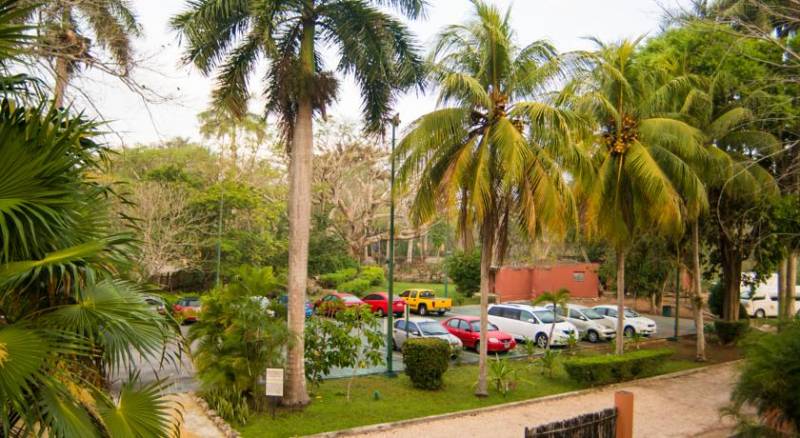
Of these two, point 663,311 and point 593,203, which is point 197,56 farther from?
point 663,311

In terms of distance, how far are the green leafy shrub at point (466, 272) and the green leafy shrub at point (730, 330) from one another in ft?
63.9

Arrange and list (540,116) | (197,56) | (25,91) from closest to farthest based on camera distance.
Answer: (25,91)
(197,56)
(540,116)

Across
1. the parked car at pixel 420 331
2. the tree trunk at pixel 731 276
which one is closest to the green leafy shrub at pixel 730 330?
the tree trunk at pixel 731 276

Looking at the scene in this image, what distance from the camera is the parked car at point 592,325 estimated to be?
22438 millimetres

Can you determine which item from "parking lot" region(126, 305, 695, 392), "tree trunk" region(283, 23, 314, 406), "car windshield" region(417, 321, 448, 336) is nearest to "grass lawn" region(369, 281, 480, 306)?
"parking lot" region(126, 305, 695, 392)

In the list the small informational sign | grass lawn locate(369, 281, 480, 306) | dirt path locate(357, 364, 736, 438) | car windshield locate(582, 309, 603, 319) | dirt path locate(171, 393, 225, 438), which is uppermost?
the small informational sign

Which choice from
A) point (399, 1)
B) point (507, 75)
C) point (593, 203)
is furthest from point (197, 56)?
point (593, 203)

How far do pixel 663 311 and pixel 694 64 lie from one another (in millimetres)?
20112

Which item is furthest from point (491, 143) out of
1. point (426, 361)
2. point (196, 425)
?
point (196, 425)

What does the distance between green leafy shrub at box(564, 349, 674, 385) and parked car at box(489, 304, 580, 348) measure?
3.40 m

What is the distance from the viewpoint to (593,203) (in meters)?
16.1

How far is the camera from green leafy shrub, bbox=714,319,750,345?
22062 millimetres

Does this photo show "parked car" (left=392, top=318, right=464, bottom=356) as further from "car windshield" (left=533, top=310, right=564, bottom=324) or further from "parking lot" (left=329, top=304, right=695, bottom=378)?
"car windshield" (left=533, top=310, right=564, bottom=324)

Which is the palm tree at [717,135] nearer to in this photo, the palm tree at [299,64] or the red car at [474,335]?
the red car at [474,335]
